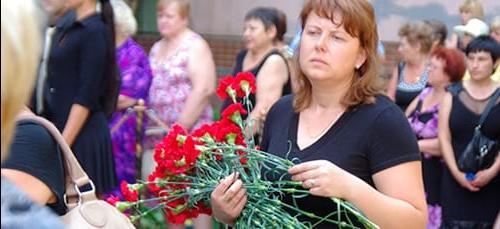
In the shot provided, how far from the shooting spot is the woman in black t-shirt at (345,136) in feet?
10.2

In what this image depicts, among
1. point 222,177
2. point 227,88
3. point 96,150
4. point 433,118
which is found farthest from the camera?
point 433,118

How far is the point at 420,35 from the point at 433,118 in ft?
3.62

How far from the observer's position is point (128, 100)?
7.36 meters

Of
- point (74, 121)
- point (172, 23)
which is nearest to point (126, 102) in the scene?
point (172, 23)

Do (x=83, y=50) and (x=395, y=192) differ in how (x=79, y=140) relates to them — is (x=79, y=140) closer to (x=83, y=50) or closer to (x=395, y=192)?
(x=83, y=50)

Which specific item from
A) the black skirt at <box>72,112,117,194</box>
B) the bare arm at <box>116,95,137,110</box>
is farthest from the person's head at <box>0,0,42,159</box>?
the bare arm at <box>116,95,137,110</box>

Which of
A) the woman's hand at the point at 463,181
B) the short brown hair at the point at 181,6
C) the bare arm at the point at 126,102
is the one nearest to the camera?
the woman's hand at the point at 463,181

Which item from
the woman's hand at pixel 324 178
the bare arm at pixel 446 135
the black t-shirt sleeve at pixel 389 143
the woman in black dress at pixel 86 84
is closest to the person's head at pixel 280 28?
the bare arm at pixel 446 135

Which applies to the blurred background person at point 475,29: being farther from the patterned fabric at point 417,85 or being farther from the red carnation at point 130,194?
the red carnation at point 130,194

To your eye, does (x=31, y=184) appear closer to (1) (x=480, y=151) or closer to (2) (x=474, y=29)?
(1) (x=480, y=151)

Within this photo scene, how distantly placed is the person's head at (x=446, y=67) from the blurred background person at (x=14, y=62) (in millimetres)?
6018

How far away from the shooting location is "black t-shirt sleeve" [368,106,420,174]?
10.5ft

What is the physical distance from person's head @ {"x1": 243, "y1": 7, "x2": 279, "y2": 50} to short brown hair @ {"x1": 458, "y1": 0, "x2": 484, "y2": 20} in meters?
2.60

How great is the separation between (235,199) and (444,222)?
13.5 ft
